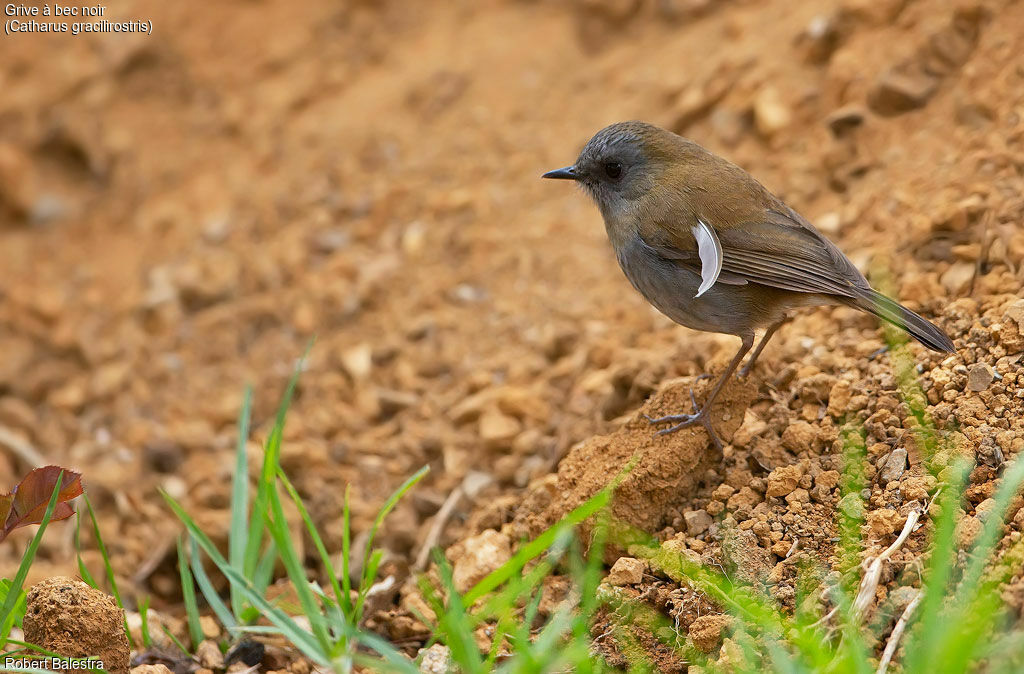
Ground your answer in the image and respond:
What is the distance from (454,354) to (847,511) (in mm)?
2655

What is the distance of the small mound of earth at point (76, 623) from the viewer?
10.1 ft

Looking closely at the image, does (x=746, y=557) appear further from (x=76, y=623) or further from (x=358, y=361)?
(x=358, y=361)

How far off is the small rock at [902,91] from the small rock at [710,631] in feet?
11.0

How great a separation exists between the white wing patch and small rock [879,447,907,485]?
2.72ft

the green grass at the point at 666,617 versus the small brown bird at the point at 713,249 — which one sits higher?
the small brown bird at the point at 713,249

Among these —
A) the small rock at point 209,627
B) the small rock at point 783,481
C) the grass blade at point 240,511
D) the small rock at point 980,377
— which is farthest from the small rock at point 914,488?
the small rock at point 209,627

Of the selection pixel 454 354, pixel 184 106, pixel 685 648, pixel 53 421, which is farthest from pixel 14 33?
pixel 685 648

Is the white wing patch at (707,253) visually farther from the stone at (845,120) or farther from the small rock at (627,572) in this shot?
the stone at (845,120)

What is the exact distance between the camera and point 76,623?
3090mm

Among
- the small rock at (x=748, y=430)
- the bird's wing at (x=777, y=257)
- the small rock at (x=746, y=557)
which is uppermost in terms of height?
the bird's wing at (x=777, y=257)

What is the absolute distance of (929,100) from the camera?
523 centimetres

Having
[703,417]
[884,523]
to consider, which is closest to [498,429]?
[703,417]

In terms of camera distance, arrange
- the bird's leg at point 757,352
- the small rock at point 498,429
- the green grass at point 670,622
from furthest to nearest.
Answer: the small rock at point 498,429 < the bird's leg at point 757,352 < the green grass at point 670,622

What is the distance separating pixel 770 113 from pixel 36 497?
4.27m
